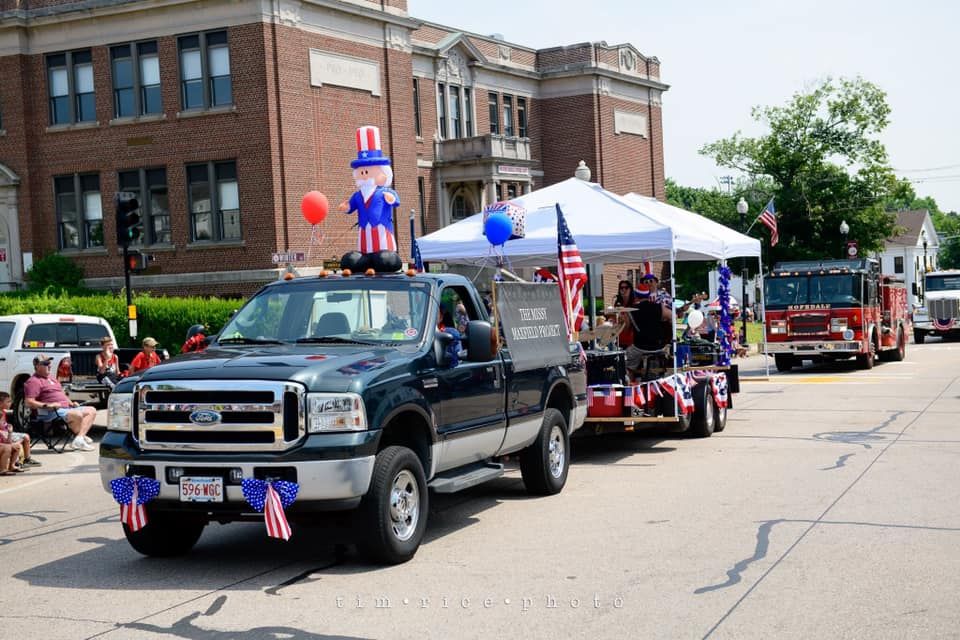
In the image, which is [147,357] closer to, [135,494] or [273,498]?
[135,494]

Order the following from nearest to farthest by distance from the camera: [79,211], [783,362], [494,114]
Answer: [783,362]
[79,211]
[494,114]

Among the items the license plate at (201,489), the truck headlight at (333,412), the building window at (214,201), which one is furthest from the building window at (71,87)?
the truck headlight at (333,412)

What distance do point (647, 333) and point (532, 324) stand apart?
4.93m

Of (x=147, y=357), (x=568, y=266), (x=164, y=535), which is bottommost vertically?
(x=164, y=535)

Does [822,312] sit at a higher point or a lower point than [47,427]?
higher

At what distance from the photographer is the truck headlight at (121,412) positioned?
7.91 meters

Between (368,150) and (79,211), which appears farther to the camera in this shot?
(79,211)

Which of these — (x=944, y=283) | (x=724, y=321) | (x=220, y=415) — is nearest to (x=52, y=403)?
(x=220, y=415)

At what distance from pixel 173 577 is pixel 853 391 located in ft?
54.8

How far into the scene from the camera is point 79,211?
3812 centimetres

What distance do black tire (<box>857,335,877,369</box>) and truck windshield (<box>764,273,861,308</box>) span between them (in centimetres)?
145

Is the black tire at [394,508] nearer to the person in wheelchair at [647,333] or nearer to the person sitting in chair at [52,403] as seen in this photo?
the person in wheelchair at [647,333]

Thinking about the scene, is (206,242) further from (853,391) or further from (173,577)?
(173,577)

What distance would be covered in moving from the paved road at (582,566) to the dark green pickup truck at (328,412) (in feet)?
1.61
